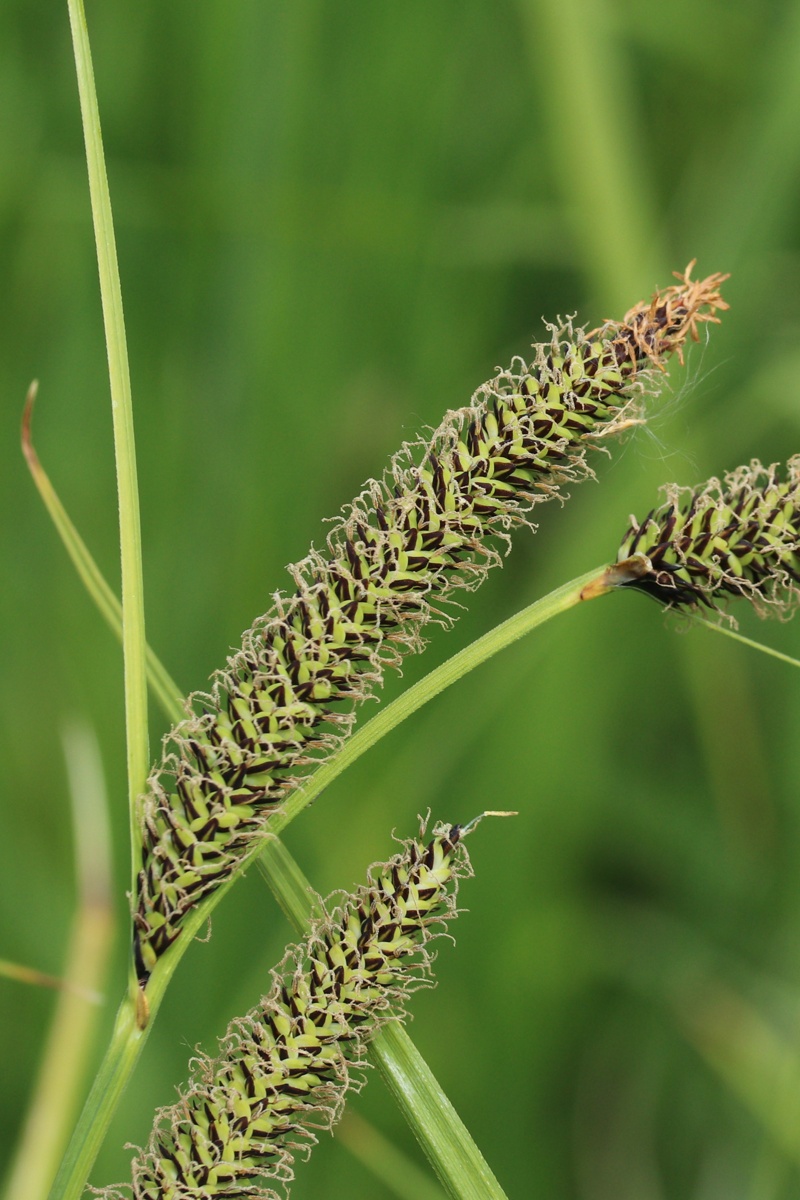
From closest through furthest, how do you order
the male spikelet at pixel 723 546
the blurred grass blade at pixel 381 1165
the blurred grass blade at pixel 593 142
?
the male spikelet at pixel 723 546 → the blurred grass blade at pixel 381 1165 → the blurred grass blade at pixel 593 142

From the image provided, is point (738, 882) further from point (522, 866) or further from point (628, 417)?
point (628, 417)

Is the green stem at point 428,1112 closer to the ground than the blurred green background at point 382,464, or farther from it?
closer to the ground

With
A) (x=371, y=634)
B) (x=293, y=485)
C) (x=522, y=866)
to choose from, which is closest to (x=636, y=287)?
(x=293, y=485)

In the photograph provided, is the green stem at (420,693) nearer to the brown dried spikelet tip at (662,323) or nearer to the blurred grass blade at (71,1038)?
the brown dried spikelet tip at (662,323)

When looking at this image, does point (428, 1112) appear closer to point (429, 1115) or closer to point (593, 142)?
point (429, 1115)

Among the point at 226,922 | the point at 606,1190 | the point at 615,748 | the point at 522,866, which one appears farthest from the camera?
the point at 615,748

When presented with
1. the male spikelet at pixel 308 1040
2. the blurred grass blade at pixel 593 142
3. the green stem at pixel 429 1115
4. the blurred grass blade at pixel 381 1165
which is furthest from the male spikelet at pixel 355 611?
the blurred grass blade at pixel 593 142

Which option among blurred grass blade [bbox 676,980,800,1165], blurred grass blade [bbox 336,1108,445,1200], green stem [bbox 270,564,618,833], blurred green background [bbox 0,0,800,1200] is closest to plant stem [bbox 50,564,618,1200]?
green stem [bbox 270,564,618,833]
